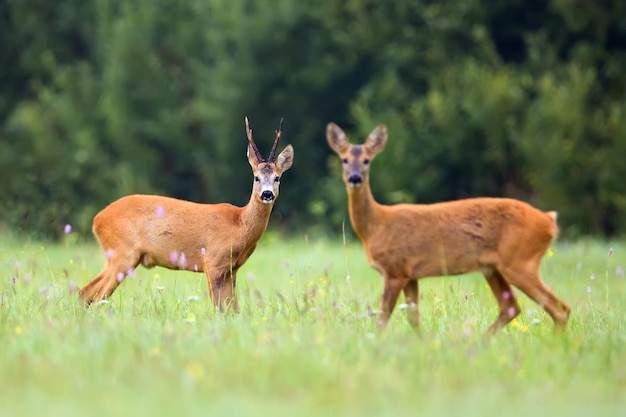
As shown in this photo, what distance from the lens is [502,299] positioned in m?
8.18

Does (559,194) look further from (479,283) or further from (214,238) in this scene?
(214,238)

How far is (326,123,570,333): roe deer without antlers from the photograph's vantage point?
7.77m

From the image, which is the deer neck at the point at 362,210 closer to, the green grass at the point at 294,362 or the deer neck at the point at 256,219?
the green grass at the point at 294,362

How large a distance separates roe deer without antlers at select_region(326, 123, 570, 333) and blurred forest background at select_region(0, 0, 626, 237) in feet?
46.0

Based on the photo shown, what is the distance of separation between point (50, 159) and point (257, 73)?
5603mm

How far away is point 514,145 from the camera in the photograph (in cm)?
2427

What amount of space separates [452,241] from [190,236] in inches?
91.8

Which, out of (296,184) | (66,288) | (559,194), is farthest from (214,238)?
(296,184)

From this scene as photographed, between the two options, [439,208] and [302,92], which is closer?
[439,208]

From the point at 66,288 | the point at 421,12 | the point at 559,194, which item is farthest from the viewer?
the point at 421,12

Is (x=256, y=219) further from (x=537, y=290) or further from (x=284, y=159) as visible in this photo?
(x=537, y=290)

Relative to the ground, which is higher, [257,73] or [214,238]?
[257,73]

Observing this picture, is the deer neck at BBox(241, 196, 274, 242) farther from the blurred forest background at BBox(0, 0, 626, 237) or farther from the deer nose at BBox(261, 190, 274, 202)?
the blurred forest background at BBox(0, 0, 626, 237)

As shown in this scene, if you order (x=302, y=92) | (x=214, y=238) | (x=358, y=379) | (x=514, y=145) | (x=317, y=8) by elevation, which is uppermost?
(x=317, y=8)
